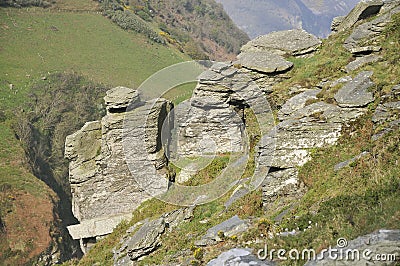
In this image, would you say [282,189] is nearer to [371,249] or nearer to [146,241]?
[146,241]

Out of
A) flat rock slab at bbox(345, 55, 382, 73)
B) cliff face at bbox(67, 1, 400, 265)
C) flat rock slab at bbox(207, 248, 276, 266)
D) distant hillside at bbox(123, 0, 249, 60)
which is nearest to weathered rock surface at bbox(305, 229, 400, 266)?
flat rock slab at bbox(207, 248, 276, 266)

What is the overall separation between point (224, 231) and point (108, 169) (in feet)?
28.2

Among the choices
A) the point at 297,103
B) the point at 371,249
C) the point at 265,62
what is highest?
the point at 265,62

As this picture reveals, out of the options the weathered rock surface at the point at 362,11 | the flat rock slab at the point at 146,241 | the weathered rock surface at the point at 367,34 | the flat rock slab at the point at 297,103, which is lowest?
the flat rock slab at the point at 146,241

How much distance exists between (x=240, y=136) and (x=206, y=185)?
4.24m

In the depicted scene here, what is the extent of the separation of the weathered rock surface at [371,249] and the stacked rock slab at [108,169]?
12548 mm

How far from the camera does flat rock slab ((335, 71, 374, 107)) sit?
43.3ft

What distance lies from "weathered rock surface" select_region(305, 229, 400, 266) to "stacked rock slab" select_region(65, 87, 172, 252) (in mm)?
12548

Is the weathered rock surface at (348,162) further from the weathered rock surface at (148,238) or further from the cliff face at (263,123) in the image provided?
the weathered rock surface at (148,238)

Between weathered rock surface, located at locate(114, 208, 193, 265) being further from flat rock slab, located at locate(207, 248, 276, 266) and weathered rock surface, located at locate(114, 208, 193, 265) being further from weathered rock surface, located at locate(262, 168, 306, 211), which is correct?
flat rock slab, located at locate(207, 248, 276, 266)

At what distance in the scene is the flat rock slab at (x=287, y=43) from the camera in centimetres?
2112

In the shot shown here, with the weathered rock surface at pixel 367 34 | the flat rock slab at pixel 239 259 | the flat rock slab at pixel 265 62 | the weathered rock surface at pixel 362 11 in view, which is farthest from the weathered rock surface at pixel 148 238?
the weathered rock surface at pixel 362 11

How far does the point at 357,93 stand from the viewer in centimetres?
1361

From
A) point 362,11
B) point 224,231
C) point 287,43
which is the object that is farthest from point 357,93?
point 287,43
